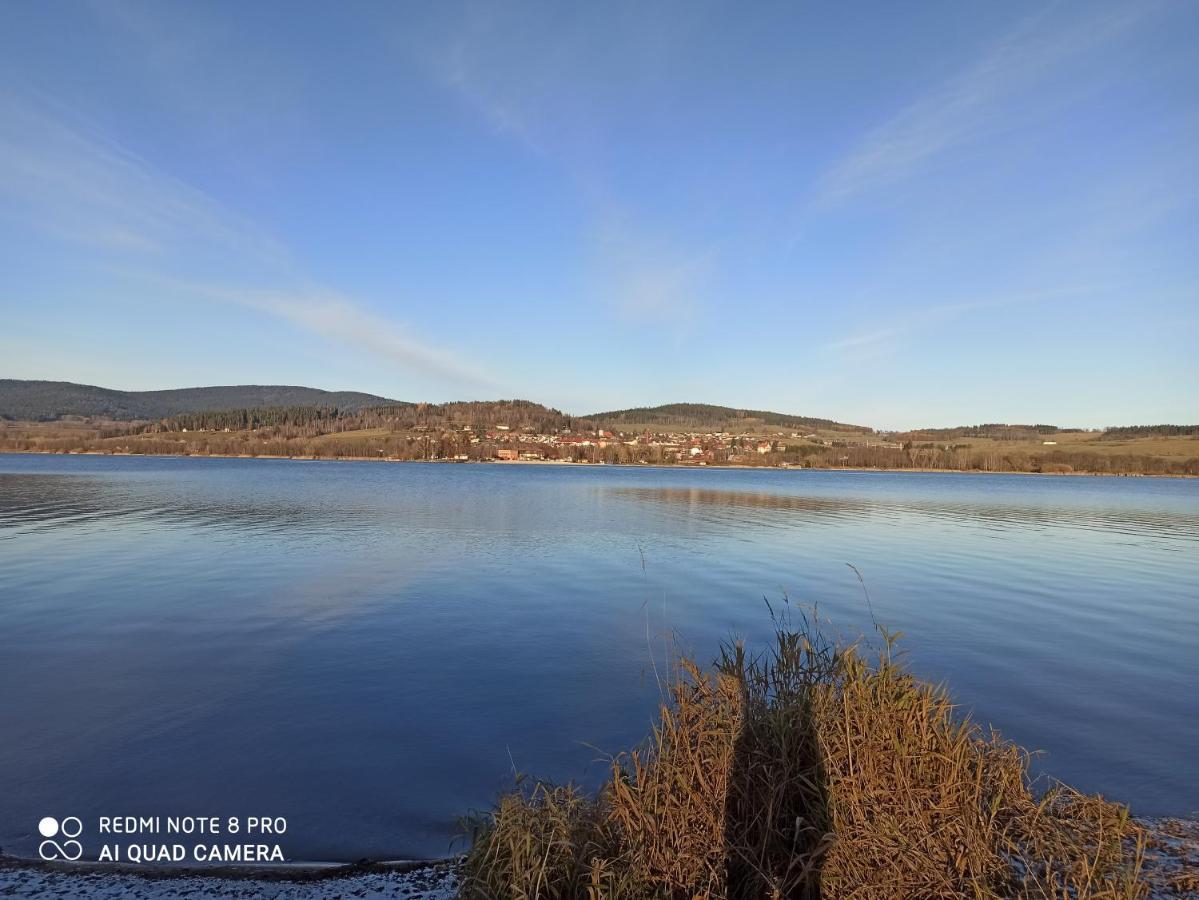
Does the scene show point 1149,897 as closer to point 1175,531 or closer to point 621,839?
point 621,839

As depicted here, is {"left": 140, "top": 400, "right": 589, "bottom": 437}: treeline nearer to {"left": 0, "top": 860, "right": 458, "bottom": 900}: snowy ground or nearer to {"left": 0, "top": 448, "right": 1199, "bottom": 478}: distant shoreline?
{"left": 0, "top": 448, "right": 1199, "bottom": 478}: distant shoreline

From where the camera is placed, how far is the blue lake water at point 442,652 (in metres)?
5.89

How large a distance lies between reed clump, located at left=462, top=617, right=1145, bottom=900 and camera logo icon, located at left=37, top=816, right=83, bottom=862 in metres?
2.95

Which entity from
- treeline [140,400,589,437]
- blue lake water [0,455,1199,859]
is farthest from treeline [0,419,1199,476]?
blue lake water [0,455,1199,859]

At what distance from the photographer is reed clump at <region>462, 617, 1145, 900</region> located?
3.48 m

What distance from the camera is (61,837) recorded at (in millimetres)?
4930

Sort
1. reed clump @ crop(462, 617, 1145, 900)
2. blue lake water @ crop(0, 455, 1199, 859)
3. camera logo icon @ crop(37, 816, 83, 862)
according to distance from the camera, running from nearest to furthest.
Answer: reed clump @ crop(462, 617, 1145, 900), camera logo icon @ crop(37, 816, 83, 862), blue lake water @ crop(0, 455, 1199, 859)

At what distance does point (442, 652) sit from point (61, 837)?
5.24 metres

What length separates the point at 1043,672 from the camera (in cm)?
935

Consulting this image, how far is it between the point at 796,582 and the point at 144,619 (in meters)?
12.9

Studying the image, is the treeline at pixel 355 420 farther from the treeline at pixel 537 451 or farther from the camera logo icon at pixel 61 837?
the camera logo icon at pixel 61 837

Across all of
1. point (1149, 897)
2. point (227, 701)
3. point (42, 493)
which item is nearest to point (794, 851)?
point (1149, 897)

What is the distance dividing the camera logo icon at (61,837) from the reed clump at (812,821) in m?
2.95

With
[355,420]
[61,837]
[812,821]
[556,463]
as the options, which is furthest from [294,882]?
[355,420]
